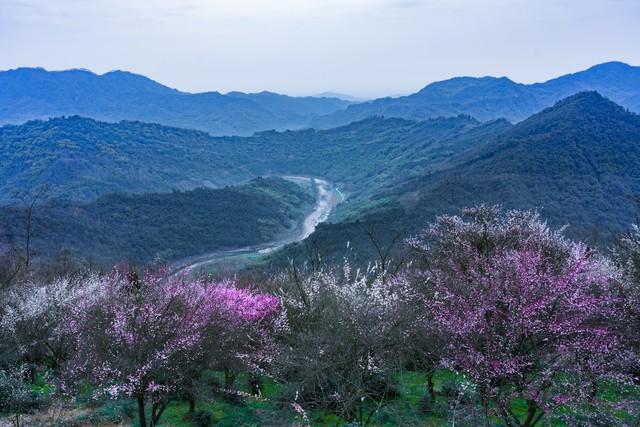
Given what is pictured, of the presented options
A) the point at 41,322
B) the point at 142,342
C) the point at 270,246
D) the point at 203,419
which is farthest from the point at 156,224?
the point at 142,342

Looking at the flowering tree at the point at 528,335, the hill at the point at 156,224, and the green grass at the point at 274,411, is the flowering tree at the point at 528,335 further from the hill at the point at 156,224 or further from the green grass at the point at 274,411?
the hill at the point at 156,224

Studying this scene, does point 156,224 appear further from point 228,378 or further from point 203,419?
point 203,419

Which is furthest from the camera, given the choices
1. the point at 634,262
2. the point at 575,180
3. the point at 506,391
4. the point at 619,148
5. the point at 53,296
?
the point at 619,148

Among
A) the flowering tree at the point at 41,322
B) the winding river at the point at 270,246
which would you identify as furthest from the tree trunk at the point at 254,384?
the winding river at the point at 270,246

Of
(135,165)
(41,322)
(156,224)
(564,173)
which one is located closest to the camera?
(41,322)

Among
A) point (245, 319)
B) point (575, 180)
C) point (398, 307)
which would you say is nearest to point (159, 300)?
point (245, 319)

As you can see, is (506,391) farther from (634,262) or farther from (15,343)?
(15,343)
